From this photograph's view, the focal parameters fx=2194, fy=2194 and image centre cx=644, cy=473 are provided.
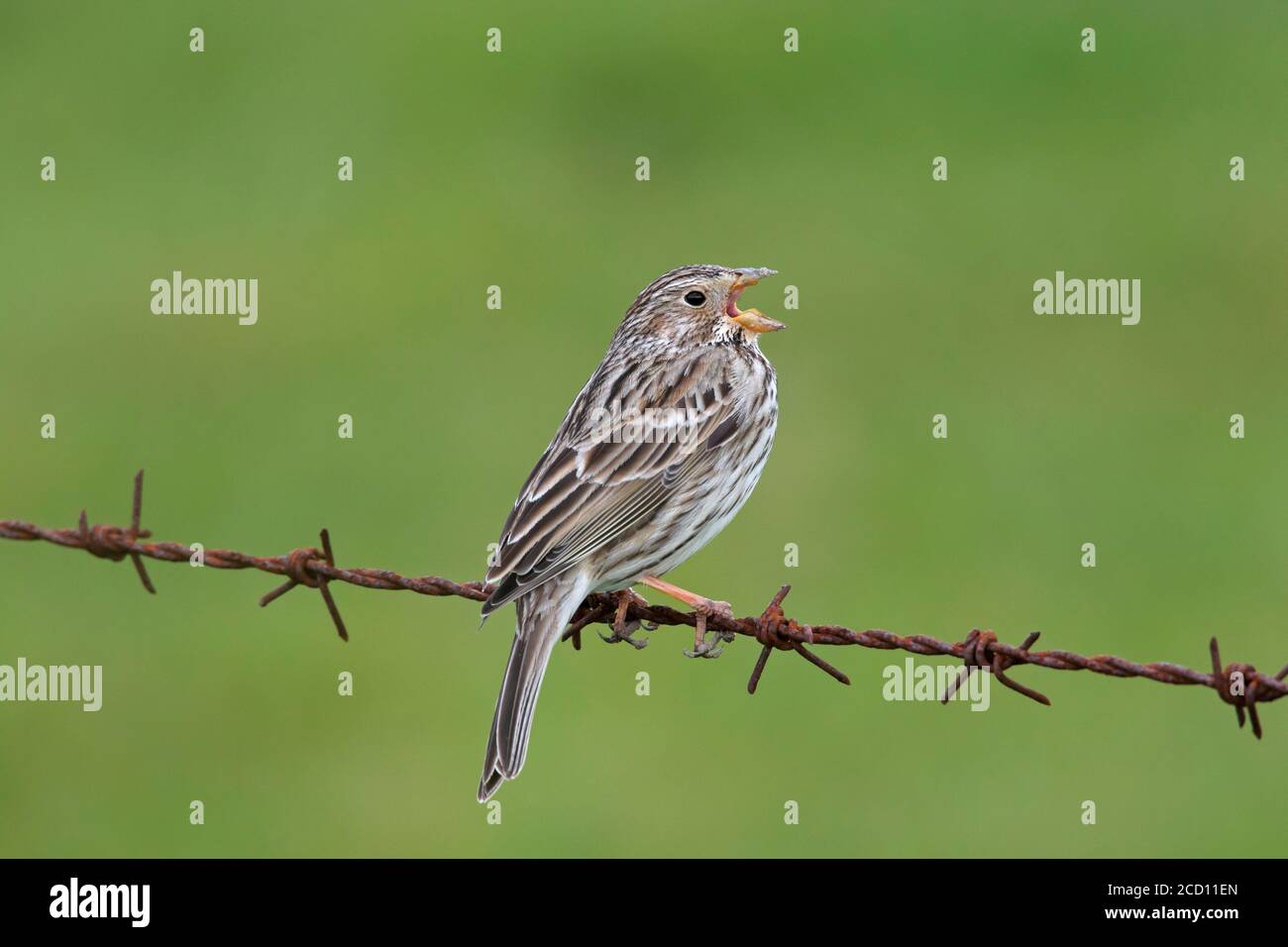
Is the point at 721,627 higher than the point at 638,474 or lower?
lower

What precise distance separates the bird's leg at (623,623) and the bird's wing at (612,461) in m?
0.34

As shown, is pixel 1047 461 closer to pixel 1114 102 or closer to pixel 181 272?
pixel 1114 102

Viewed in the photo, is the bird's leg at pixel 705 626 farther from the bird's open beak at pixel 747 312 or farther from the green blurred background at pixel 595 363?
the green blurred background at pixel 595 363

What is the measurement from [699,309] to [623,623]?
1.62m

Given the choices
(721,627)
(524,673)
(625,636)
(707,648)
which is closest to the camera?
(721,627)

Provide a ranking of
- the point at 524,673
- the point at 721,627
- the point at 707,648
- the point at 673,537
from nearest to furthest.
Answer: the point at 721,627 < the point at 707,648 < the point at 524,673 < the point at 673,537

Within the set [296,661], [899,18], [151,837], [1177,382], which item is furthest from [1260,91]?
[151,837]

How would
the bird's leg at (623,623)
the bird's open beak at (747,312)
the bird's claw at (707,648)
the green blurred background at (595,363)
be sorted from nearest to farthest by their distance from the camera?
1. the bird's claw at (707,648)
2. the bird's leg at (623,623)
3. the bird's open beak at (747,312)
4. the green blurred background at (595,363)

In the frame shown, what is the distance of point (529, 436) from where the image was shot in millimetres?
17625

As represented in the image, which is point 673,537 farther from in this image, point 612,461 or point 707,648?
point 707,648

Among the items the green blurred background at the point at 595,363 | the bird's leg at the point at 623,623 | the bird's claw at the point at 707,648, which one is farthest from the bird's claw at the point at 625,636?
the green blurred background at the point at 595,363

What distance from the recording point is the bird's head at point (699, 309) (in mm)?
9797

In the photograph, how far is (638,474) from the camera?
9008 mm

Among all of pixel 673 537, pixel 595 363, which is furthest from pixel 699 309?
pixel 595 363
